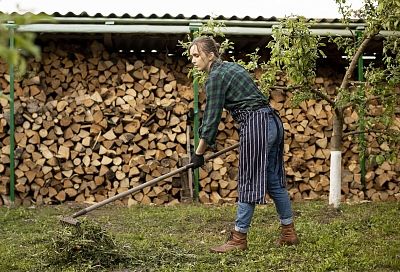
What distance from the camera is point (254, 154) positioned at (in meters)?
4.12

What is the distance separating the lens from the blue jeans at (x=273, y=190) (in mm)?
4164

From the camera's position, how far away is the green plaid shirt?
13.4 ft

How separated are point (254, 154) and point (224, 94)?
48 centimetres

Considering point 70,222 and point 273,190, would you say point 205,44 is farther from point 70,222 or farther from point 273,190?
point 70,222

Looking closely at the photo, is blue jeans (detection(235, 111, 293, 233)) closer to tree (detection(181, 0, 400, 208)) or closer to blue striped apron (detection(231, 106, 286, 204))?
blue striped apron (detection(231, 106, 286, 204))

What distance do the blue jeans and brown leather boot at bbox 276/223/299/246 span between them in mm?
46

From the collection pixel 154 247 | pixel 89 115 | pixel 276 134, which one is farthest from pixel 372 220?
pixel 89 115

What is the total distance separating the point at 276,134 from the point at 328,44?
149 inches

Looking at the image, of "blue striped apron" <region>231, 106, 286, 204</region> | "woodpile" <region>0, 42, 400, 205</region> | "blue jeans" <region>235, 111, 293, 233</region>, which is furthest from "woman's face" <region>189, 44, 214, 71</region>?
"woodpile" <region>0, 42, 400, 205</region>

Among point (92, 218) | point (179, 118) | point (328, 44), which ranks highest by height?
point (328, 44)

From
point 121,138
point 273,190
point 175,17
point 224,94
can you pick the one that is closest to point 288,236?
point 273,190

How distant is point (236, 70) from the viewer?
13.8ft

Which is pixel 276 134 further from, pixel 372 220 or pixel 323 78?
pixel 323 78

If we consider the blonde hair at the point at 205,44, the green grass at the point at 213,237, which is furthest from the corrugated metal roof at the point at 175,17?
the blonde hair at the point at 205,44
